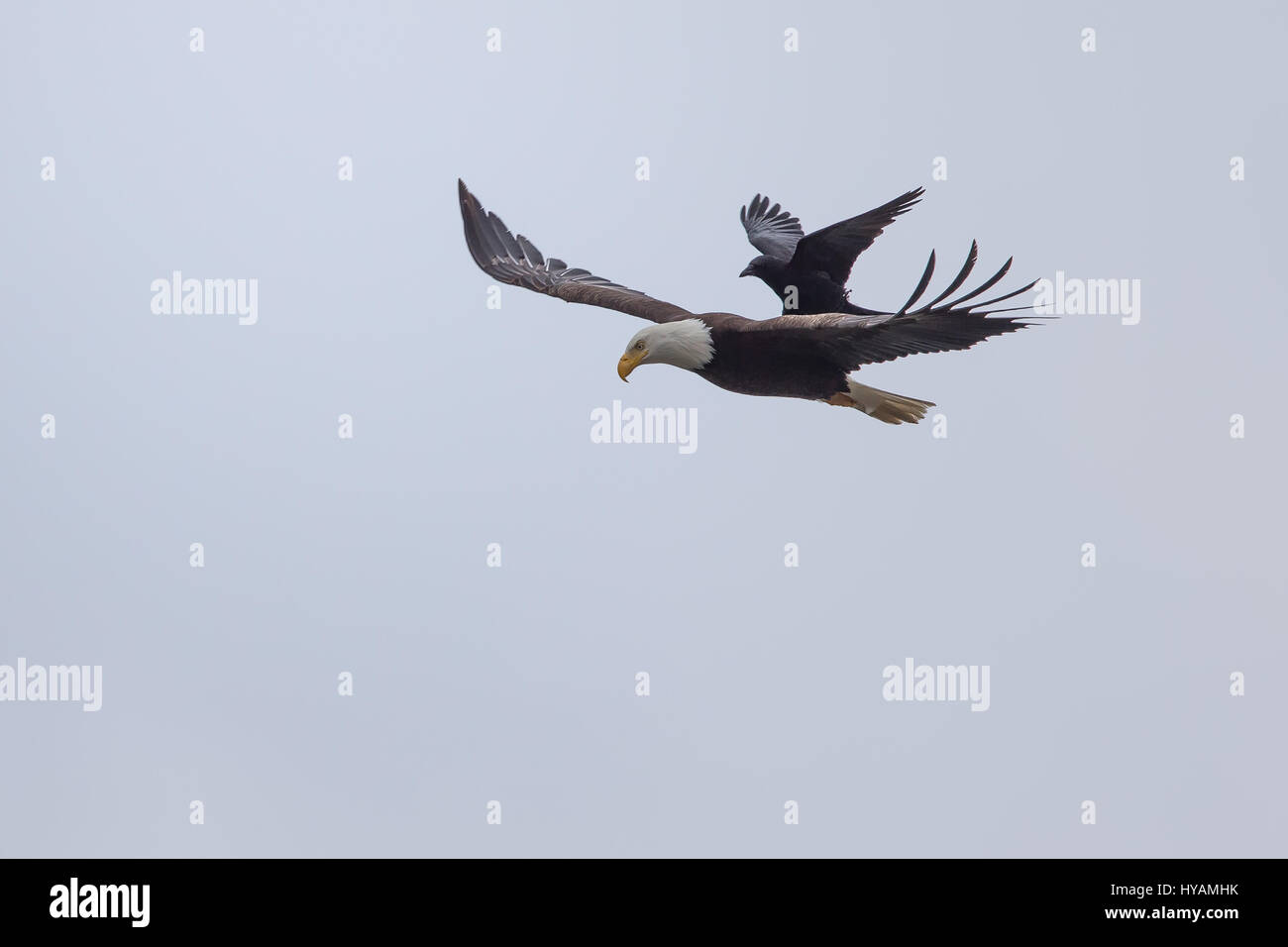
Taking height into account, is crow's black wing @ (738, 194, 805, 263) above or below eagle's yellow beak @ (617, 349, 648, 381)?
above

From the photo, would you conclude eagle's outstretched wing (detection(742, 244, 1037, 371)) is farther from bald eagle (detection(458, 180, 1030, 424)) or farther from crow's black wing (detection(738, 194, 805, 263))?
crow's black wing (detection(738, 194, 805, 263))

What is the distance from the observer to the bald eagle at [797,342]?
7.15 metres

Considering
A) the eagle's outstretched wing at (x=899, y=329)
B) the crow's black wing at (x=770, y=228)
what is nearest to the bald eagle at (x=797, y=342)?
the eagle's outstretched wing at (x=899, y=329)

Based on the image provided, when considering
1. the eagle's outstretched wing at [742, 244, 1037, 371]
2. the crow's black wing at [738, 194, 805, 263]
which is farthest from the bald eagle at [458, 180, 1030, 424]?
the crow's black wing at [738, 194, 805, 263]

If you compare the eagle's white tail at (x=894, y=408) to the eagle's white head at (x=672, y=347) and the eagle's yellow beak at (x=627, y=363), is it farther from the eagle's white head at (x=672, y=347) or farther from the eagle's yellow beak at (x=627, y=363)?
the eagle's yellow beak at (x=627, y=363)

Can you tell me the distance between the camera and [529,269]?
9.96 m

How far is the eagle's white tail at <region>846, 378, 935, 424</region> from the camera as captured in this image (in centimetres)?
869

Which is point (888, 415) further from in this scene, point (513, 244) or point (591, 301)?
point (513, 244)

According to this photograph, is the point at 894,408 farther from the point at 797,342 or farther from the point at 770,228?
the point at 770,228

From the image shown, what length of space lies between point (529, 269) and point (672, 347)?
179cm

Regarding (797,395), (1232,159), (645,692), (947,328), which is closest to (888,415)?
(797,395)

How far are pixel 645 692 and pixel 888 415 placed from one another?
534cm

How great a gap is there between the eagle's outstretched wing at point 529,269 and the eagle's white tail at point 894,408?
3.98ft

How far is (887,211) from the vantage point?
8.54 metres
